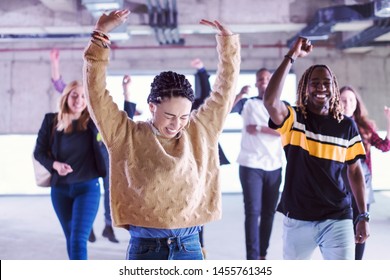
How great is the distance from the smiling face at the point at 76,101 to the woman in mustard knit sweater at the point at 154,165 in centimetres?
119

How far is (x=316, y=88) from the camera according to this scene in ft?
5.53

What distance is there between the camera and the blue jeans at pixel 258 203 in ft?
9.21

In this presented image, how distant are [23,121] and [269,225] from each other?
482cm

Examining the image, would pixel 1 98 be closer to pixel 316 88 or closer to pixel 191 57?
pixel 191 57

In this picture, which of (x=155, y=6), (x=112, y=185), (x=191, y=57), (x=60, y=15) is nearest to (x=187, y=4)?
(x=155, y=6)

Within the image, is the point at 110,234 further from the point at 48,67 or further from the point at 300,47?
the point at 48,67

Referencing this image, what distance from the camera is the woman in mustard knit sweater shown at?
1205 mm

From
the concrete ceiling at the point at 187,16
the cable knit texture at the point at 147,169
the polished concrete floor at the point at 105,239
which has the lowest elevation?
the polished concrete floor at the point at 105,239

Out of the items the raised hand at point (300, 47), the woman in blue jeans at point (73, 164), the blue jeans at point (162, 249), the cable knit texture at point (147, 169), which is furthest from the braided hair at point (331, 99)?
the woman in blue jeans at point (73, 164)

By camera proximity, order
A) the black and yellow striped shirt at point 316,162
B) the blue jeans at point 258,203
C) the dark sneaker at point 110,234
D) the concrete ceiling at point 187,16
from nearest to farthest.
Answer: the black and yellow striped shirt at point 316,162
the blue jeans at point 258,203
the dark sneaker at point 110,234
the concrete ceiling at point 187,16

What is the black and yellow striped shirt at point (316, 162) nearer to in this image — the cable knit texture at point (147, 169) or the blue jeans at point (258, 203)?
the cable knit texture at point (147, 169)

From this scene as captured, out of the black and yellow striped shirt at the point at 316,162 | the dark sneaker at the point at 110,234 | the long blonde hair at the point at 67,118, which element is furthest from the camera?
the dark sneaker at the point at 110,234

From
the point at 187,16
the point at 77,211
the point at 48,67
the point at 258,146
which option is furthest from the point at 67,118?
the point at 48,67

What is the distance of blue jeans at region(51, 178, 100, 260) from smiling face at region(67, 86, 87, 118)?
0.36 metres
